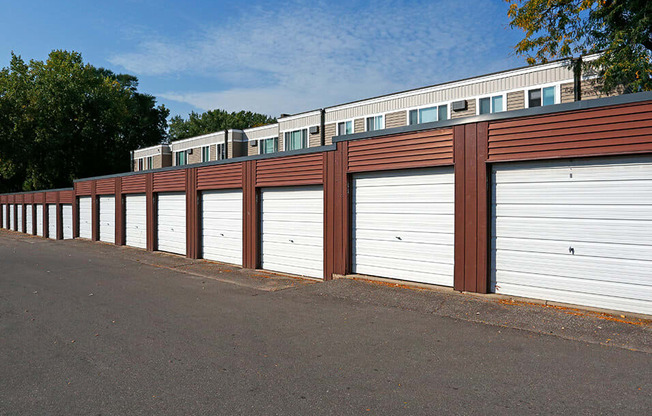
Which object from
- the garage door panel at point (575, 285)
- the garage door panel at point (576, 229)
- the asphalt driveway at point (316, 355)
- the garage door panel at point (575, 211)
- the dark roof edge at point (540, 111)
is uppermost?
the dark roof edge at point (540, 111)

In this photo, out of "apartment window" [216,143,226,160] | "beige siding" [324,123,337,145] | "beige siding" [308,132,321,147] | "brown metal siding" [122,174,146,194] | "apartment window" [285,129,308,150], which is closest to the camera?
"brown metal siding" [122,174,146,194]

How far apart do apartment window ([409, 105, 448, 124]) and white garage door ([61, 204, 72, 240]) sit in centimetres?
2179

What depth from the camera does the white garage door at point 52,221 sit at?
3075cm

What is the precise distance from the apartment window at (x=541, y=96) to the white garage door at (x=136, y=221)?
17737 mm

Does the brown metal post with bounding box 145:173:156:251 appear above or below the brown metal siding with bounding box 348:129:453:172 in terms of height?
below

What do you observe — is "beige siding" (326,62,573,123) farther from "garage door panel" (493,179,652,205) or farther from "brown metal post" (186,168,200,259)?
"garage door panel" (493,179,652,205)

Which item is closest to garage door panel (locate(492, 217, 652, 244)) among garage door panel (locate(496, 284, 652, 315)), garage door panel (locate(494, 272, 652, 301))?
garage door panel (locate(494, 272, 652, 301))

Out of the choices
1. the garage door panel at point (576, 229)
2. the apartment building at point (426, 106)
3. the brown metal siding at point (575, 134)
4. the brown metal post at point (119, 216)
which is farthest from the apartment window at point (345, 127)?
the garage door panel at point (576, 229)

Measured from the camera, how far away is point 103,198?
23922mm

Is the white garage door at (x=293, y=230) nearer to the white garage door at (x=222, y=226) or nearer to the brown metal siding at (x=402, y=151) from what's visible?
the white garage door at (x=222, y=226)

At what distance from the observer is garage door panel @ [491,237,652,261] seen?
7070 mm

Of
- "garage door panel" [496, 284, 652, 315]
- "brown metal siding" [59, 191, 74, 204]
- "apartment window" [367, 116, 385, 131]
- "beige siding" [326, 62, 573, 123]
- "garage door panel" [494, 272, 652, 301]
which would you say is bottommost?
"garage door panel" [496, 284, 652, 315]

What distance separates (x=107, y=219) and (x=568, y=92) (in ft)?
74.6

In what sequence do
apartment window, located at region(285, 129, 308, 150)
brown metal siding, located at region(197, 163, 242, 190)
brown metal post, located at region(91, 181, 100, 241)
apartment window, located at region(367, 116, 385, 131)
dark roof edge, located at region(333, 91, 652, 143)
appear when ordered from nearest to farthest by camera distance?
dark roof edge, located at region(333, 91, 652, 143)
brown metal siding, located at region(197, 163, 242, 190)
brown metal post, located at region(91, 181, 100, 241)
apartment window, located at region(367, 116, 385, 131)
apartment window, located at region(285, 129, 308, 150)
